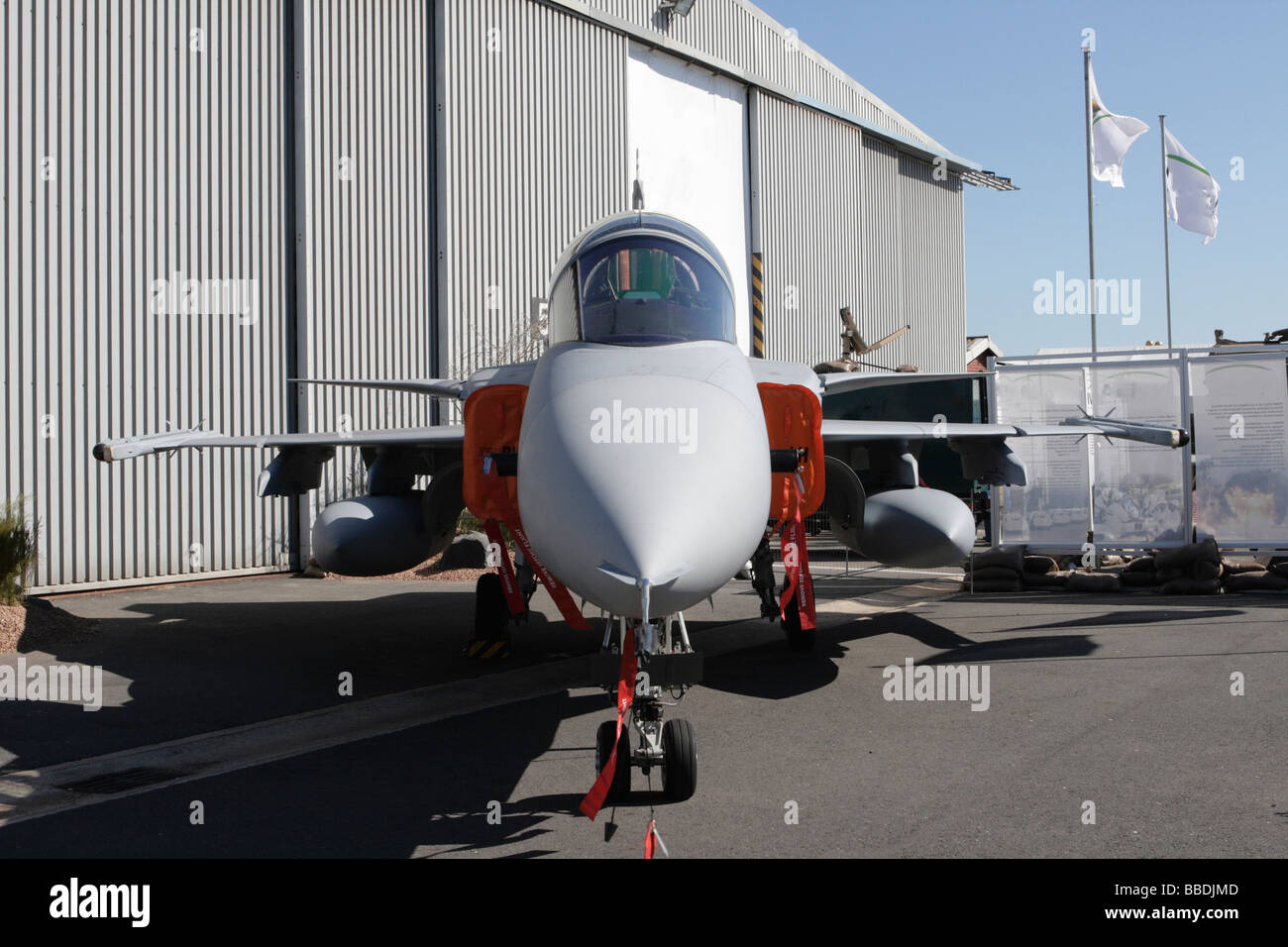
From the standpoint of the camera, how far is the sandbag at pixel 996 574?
552 inches

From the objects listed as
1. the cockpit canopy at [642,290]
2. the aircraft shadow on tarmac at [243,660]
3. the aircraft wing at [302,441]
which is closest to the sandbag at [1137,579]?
the aircraft shadow on tarmac at [243,660]

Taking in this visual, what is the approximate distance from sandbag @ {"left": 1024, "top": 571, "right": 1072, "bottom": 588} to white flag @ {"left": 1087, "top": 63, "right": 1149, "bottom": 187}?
36.3 feet

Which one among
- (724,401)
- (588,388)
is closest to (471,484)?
(588,388)

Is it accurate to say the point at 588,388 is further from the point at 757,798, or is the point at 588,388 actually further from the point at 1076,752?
the point at 1076,752

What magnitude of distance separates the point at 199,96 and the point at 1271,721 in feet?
53.2

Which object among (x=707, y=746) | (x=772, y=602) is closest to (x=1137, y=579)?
(x=772, y=602)

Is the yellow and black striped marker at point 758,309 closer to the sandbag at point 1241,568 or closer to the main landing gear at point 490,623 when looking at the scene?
the main landing gear at point 490,623

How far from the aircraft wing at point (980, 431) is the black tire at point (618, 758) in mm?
4163

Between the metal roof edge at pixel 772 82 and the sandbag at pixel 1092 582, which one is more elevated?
the metal roof edge at pixel 772 82

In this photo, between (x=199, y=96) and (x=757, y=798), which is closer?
(x=757, y=798)

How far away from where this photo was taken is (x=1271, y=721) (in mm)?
6758

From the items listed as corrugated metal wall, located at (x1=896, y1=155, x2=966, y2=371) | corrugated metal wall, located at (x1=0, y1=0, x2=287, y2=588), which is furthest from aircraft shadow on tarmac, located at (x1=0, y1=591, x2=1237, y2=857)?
corrugated metal wall, located at (x1=896, y1=155, x2=966, y2=371)

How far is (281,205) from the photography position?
1712 centimetres

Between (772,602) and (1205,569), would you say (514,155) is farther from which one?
(1205,569)
